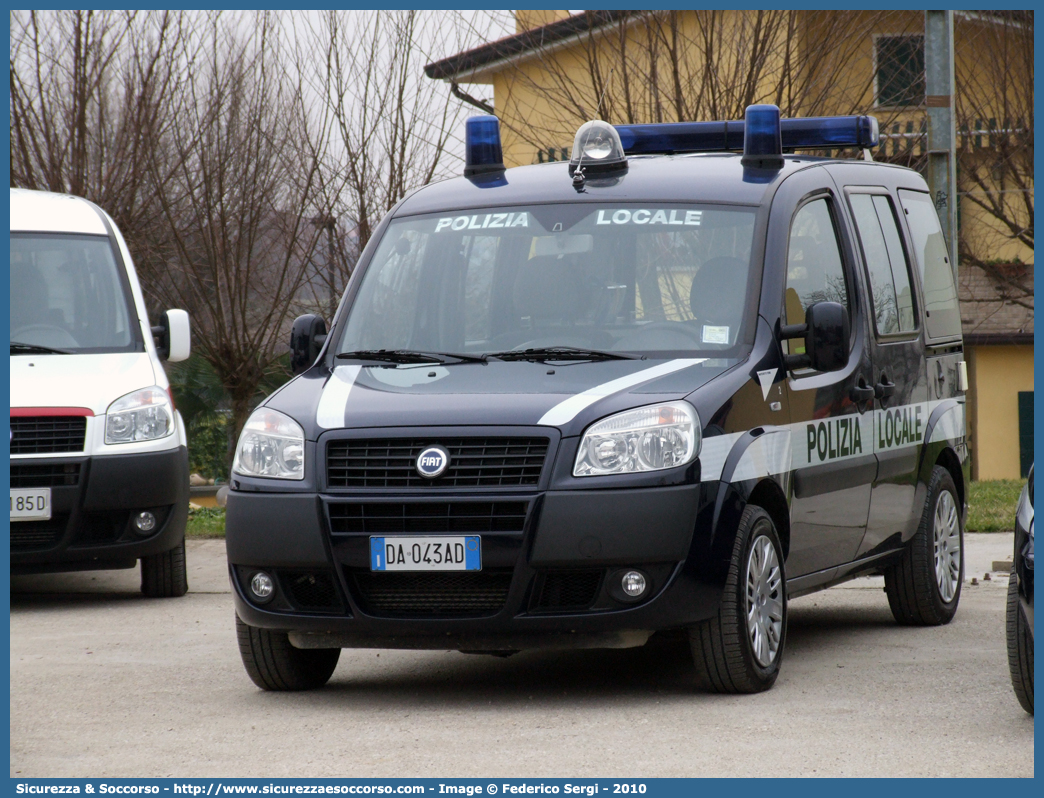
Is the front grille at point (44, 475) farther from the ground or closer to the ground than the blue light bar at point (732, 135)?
closer to the ground

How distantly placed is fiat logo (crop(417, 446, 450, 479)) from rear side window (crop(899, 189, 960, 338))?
11.1ft

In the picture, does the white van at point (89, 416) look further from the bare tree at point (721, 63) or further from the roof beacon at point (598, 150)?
the bare tree at point (721, 63)

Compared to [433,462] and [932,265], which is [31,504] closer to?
[433,462]

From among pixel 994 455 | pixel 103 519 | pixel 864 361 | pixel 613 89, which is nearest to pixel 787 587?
pixel 864 361

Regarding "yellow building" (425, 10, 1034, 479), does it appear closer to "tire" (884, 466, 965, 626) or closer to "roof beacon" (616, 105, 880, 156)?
"roof beacon" (616, 105, 880, 156)

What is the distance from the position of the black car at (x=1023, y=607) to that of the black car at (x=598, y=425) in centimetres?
101

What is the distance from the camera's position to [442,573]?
6227 mm

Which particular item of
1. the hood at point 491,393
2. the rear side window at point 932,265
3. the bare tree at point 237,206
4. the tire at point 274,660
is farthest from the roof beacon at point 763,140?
the bare tree at point 237,206

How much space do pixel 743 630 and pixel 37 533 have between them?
15.2 feet

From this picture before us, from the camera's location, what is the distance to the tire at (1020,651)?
5641 mm

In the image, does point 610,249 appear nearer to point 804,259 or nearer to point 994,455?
point 804,259

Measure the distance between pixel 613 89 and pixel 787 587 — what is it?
939 centimetres

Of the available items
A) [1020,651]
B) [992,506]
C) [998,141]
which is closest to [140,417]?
[1020,651]

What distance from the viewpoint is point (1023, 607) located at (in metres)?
5.60
